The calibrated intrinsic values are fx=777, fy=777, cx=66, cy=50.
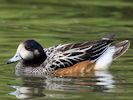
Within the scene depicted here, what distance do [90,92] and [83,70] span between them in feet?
6.03

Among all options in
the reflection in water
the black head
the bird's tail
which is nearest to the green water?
the reflection in water

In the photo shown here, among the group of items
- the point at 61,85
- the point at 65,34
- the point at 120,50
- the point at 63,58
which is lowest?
the point at 61,85

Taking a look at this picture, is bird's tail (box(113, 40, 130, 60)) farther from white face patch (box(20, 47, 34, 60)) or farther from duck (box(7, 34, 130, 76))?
white face patch (box(20, 47, 34, 60))

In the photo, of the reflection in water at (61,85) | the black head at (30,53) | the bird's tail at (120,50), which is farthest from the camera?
the bird's tail at (120,50)

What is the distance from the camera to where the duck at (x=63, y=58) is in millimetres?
13797

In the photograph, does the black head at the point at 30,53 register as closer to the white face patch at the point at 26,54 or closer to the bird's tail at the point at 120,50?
the white face patch at the point at 26,54

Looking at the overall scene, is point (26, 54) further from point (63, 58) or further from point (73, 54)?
point (73, 54)

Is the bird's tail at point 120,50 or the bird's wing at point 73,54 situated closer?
the bird's wing at point 73,54

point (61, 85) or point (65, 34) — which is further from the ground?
point (65, 34)

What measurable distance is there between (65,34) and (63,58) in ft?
11.6

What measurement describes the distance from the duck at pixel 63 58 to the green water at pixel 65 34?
233 mm

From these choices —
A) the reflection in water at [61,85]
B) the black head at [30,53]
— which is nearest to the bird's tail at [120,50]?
the reflection in water at [61,85]

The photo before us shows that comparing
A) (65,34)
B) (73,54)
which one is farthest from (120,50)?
(65,34)

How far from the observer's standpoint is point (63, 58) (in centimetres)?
1380
